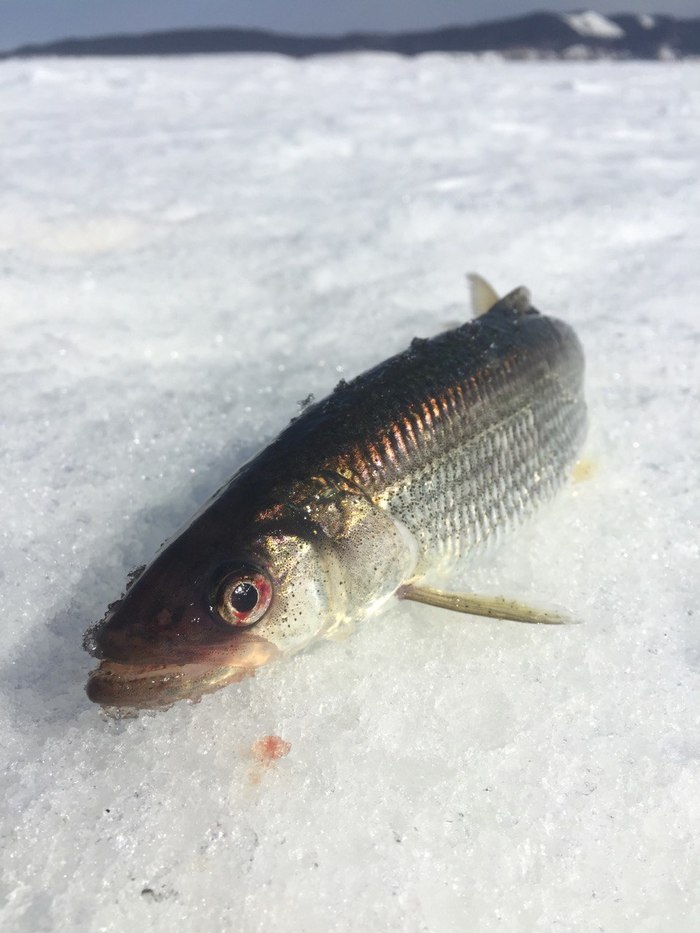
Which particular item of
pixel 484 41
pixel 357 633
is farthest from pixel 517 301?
pixel 484 41

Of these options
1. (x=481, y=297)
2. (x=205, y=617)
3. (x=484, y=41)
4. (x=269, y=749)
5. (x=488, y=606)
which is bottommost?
(x=269, y=749)

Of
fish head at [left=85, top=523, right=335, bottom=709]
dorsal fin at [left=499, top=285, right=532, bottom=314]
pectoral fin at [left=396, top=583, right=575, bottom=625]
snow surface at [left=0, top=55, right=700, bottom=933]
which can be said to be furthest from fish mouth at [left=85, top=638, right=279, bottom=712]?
dorsal fin at [left=499, top=285, right=532, bottom=314]

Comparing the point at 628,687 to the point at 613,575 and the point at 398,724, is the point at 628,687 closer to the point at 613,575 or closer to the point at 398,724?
the point at 613,575

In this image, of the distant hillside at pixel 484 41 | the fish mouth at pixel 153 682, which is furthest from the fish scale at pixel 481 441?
the distant hillside at pixel 484 41

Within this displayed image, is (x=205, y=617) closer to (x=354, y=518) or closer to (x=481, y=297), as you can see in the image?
(x=354, y=518)

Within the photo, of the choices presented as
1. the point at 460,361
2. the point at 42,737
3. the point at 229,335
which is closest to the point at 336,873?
the point at 42,737

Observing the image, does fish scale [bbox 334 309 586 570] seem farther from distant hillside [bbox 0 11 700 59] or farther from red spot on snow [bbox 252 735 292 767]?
distant hillside [bbox 0 11 700 59]

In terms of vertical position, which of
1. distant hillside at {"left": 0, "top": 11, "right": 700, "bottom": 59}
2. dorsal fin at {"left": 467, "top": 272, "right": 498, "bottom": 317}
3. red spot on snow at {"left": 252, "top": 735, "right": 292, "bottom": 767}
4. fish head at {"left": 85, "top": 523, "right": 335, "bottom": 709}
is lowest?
red spot on snow at {"left": 252, "top": 735, "right": 292, "bottom": 767}
